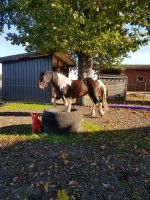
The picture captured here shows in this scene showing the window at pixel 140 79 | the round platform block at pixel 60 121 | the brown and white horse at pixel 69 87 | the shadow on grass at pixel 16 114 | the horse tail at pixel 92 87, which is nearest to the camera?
the round platform block at pixel 60 121

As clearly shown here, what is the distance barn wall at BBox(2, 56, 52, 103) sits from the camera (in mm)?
25898

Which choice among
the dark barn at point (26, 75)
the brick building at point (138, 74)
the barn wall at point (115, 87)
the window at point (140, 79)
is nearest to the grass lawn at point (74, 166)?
the dark barn at point (26, 75)

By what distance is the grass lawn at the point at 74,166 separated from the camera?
8242 millimetres

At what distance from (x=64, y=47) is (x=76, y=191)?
1404cm

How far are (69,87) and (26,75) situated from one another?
1126 centimetres

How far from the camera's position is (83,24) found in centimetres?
1967

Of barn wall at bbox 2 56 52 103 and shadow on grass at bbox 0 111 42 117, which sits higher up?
barn wall at bbox 2 56 52 103

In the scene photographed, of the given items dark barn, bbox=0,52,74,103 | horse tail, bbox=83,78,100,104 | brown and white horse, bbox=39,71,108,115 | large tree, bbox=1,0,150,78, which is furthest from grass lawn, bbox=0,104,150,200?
dark barn, bbox=0,52,74,103

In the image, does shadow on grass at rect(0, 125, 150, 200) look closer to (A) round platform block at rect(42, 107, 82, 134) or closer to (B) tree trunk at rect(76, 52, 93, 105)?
(A) round platform block at rect(42, 107, 82, 134)

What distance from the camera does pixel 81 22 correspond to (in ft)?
61.7

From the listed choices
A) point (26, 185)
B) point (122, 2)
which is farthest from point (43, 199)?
point (122, 2)

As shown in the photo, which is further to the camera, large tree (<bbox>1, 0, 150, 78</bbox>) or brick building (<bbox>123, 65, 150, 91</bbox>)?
brick building (<bbox>123, 65, 150, 91</bbox>)

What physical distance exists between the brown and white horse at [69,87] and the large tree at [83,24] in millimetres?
3770

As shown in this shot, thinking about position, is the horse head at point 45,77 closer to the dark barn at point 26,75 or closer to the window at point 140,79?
the dark barn at point 26,75
